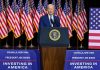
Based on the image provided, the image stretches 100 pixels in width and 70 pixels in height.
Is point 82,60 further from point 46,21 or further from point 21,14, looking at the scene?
point 21,14

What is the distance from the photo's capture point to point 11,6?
11.6m

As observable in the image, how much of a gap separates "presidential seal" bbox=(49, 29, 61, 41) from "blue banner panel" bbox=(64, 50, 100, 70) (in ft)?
4.82

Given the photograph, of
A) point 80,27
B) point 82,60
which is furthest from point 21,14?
point 82,60

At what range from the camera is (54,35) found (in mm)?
6527

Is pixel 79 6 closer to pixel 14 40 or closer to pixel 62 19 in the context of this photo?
pixel 62 19

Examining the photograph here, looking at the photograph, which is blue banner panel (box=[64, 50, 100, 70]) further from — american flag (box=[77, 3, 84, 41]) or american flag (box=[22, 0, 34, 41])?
american flag (box=[22, 0, 34, 41])

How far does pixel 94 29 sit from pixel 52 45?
4.26m

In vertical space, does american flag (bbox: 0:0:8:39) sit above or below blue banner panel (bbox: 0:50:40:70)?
above

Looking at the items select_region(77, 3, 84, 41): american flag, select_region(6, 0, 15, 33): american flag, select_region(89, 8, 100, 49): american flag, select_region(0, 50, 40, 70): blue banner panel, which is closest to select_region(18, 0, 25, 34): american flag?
select_region(6, 0, 15, 33): american flag

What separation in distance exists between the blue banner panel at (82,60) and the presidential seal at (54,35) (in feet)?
4.82

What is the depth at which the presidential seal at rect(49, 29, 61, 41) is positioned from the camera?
6488 mm

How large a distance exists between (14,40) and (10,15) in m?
1.17

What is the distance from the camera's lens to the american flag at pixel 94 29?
10.4m

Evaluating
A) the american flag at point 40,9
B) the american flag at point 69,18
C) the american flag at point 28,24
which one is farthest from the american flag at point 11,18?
the american flag at point 69,18
